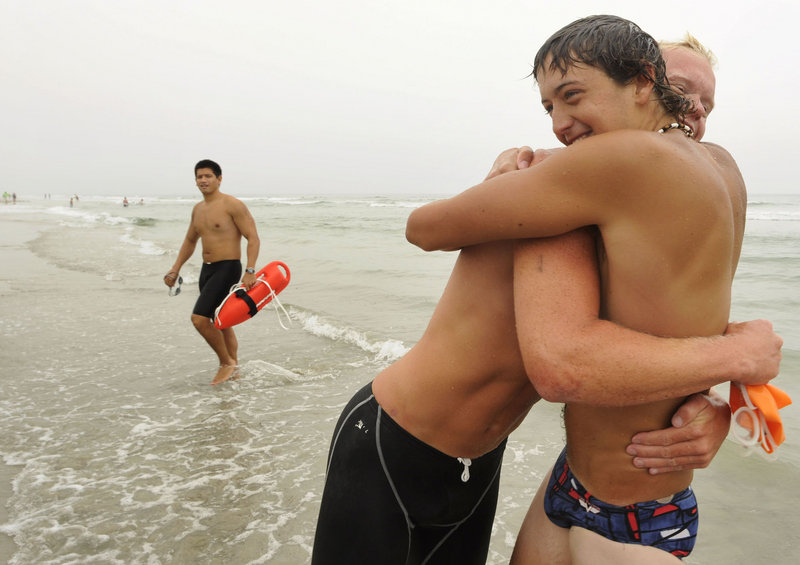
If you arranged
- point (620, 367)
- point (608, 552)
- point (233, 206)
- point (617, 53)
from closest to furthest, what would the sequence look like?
point (620, 367), point (617, 53), point (608, 552), point (233, 206)

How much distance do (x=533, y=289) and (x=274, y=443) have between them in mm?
3737

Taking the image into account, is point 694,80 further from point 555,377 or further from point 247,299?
point 247,299

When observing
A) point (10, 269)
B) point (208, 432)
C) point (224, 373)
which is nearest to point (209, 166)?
point (224, 373)

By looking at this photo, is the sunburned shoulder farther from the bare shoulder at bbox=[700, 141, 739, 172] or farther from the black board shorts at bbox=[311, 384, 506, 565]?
the black board shorts at bbox=[311, 384, 506, 565]

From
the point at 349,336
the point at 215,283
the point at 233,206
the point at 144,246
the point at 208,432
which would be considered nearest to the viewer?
the point at 208,432

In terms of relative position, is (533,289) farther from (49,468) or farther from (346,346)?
(346,346)

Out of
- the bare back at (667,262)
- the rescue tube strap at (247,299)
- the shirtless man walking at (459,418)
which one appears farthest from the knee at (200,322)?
the bare back at (667,262)

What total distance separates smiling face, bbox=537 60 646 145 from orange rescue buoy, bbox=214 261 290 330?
5227 mm

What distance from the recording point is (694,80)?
1.66 metres

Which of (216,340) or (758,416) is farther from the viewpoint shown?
(216,340)

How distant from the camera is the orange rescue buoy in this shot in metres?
6.18

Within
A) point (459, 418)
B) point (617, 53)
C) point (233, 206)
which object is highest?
point (617, 53)

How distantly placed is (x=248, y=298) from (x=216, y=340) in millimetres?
590

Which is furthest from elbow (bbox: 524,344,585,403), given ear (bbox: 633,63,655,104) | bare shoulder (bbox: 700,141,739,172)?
bare shoulder (bbox: 700,141,739,172)
